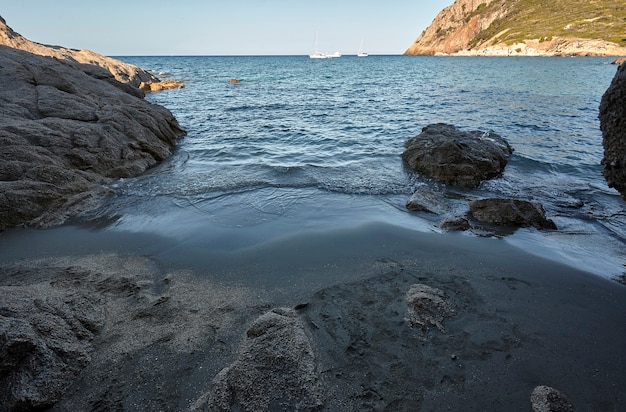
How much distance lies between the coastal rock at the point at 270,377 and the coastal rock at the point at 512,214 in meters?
5.59

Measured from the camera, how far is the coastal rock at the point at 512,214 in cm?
748

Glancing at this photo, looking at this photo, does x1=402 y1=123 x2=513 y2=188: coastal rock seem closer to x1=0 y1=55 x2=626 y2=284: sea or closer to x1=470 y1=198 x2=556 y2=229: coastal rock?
x1=0 y1=55 x2=626 y2=284: sea

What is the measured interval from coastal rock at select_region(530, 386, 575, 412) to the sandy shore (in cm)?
8

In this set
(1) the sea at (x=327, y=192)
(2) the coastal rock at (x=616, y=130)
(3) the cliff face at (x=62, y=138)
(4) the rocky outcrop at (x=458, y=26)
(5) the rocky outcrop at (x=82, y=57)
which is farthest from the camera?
(4) the rocky outcrop at (x=458, y=26)

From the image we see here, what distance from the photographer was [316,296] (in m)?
4.90

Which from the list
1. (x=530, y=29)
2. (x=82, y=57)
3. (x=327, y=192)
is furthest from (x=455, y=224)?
(x=530, y=29)

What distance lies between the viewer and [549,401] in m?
3.28

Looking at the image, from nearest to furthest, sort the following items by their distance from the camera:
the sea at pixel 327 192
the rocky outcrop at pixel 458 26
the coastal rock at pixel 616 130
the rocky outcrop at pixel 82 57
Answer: the coastal rock at pixel 616 130, the sea at pixel 327 192, the rocky outcrop at pixel 82 57, the rocky outcrop at pixel 458 26

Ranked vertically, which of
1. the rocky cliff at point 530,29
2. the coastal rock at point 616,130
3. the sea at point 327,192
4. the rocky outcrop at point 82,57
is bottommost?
the sea at point 327,192

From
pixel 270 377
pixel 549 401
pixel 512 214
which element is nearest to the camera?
pixel 549 401

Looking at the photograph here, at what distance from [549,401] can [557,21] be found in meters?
177

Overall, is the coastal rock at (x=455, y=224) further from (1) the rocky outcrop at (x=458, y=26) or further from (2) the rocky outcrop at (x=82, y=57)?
(1) the rocky outcrop at (x=458, y=26)

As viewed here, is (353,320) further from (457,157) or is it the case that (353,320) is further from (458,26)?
(458,26)

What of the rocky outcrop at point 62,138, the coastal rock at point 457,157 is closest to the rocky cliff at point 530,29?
the coastal rock at point 457,157
